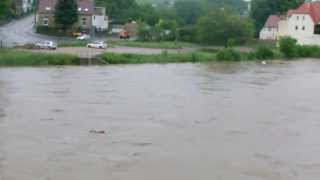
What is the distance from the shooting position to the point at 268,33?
55812 millimetres

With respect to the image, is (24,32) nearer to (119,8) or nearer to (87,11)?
(87,11)

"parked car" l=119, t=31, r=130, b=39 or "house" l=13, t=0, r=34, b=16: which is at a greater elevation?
"house" l=13, t=0, r=34, b=16

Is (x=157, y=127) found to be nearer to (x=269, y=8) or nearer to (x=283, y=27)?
(x=283, y=27)

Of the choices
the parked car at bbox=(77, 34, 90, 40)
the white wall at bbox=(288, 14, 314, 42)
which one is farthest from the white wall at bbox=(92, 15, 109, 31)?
the white wall at bbox=(288, 14, 314, 42)

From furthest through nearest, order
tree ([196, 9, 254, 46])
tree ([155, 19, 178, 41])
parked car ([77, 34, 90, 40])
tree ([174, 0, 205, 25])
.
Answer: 1. tree ([174, 0, 205, 25])
2. tree ([155, 19, 178, 41])
3. tree ([196, 9, 254, 46])
4. parked car ([77, 34, 90, 40])

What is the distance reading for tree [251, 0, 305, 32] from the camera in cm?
5741

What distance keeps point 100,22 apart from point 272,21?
13.3m

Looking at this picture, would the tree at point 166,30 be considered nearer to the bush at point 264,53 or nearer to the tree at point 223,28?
the tree at point 223,28

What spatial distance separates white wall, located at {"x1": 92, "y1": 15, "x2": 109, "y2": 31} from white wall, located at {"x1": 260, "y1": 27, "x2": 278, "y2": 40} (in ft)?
40.7

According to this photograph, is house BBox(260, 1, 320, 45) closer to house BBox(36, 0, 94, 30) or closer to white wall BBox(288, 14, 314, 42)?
white wall BBox(288, 14, 314, 42)

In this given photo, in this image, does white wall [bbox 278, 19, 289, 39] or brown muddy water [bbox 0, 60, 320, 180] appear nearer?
brown muddy water [bbox 0, 60, 320, 180]

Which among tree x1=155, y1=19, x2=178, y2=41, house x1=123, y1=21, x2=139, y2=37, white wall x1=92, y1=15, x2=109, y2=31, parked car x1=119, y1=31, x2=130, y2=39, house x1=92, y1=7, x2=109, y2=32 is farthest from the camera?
house x1=92, y1=7, x2=109, y2=32

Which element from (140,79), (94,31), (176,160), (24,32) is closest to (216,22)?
(94,31)

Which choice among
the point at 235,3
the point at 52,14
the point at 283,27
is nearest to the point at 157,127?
the point at 283,27
